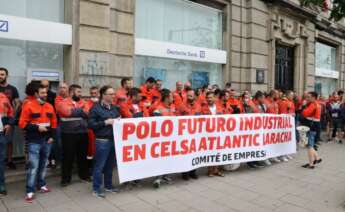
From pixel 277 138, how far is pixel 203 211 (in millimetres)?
3736

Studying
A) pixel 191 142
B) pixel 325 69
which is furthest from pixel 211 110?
pixel 325 69

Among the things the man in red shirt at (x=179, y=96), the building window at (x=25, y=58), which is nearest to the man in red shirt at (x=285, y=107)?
the man in red shirt at (x=179, y=96)

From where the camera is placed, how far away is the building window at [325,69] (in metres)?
19.1

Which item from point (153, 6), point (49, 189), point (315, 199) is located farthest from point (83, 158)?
point (153, 6)

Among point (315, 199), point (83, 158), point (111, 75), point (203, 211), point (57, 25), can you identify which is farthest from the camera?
point (111, 75)

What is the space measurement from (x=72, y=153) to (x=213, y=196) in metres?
2.52

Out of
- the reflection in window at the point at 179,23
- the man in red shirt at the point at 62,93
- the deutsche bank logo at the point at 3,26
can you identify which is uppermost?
the reflection in window at the point at 179,23

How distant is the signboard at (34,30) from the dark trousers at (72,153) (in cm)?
239

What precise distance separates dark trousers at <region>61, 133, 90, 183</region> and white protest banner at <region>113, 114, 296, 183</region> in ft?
3.14

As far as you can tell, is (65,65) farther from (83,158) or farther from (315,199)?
(315,199)

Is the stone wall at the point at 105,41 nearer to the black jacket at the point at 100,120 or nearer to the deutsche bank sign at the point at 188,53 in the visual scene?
the deutsche bank sign at the point at 188,53

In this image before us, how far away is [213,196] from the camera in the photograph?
5543mm

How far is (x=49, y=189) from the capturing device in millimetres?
5617

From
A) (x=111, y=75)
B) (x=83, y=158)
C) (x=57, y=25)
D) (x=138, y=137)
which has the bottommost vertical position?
(x=83, y=158)
